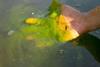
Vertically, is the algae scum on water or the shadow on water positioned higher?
the algae scum on water

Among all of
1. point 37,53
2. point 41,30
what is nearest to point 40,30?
point 41,30

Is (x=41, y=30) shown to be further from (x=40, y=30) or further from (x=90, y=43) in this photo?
(x=90, y=43)

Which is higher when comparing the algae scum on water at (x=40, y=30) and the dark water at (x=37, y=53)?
the algae scum on water at (x=40, y=30)

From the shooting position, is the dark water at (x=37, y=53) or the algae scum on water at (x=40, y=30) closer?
the dark water at (x=37, y=53)

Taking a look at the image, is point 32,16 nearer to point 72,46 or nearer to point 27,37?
point 27,37

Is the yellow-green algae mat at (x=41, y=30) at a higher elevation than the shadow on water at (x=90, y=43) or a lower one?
higher

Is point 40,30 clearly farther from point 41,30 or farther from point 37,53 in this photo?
point 37,53

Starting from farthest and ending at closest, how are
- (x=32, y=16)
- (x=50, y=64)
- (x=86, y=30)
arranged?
(x=32, y=16), (x=86, y=30), (x=50, y=64)

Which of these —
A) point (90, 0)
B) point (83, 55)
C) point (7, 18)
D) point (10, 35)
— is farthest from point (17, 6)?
point (83, 55)
